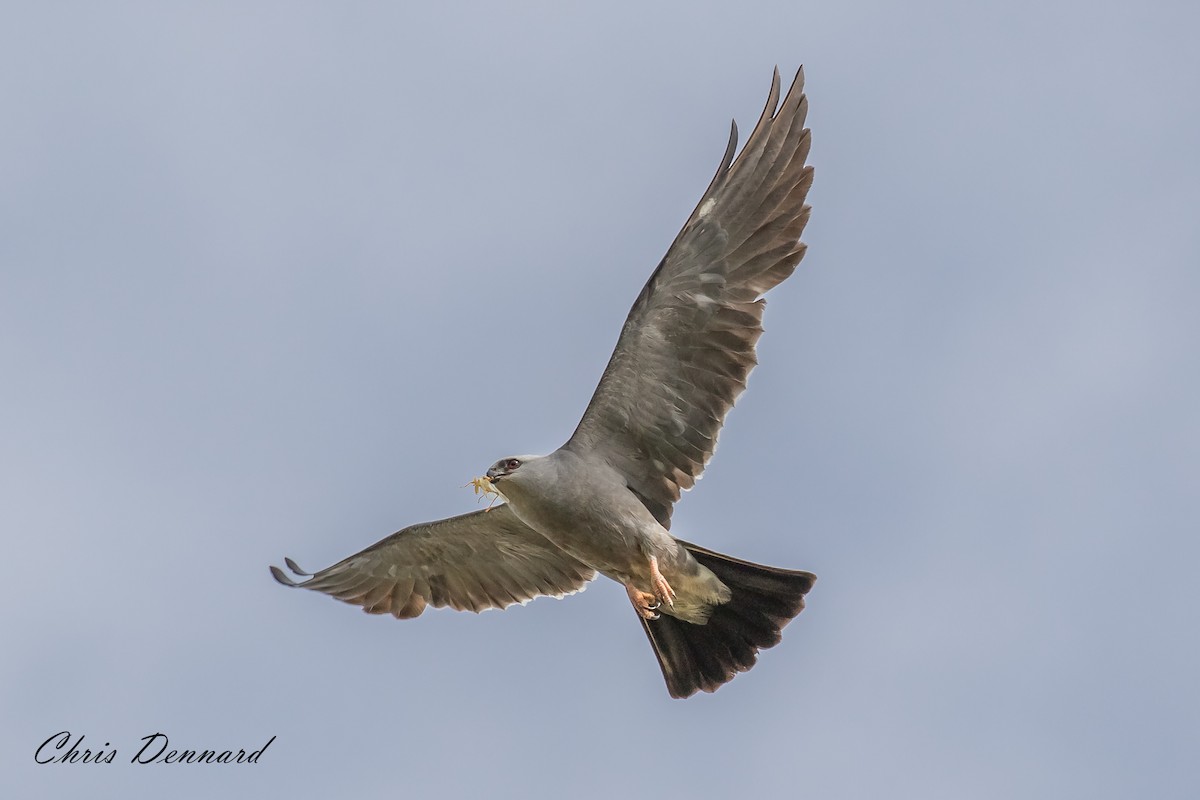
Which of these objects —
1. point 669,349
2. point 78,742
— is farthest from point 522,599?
point 78,742

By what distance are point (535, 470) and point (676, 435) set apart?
1.23 metres

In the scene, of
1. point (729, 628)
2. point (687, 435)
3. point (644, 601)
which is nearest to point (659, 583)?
point (644, 601)

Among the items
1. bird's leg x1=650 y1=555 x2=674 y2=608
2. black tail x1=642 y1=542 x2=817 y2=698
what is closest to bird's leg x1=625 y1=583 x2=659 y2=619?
bird's leg x1=650 y1=555 x2=674 y2=608

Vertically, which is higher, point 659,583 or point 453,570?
point 453,570

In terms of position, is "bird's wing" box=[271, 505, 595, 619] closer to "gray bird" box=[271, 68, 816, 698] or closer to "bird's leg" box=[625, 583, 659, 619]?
"gray bird" box=[271, 68, 816, 698]

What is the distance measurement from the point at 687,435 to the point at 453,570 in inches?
108

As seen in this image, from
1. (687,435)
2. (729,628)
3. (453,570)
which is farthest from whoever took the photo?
(453,570)

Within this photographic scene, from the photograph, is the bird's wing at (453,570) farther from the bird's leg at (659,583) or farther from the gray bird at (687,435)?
the bird's leg at (659,583)

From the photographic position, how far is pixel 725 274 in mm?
12852

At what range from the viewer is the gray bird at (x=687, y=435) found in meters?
12.8

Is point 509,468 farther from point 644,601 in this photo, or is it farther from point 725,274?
point 725,274

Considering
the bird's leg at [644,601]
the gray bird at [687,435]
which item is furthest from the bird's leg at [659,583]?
the bird's leg at [644,601]

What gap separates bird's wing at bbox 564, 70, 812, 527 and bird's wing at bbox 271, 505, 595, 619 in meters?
1.86

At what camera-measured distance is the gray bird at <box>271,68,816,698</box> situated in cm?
1280
